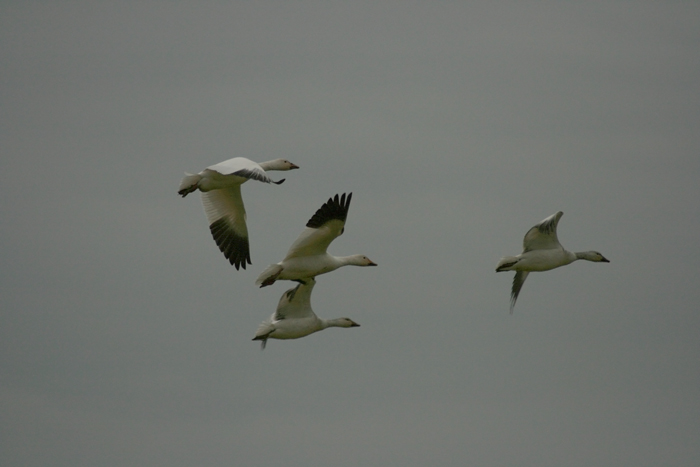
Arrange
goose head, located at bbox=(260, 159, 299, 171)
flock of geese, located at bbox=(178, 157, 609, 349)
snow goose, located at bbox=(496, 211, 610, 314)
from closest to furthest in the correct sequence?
flock of geese, located at bbox=(178, 157, 609, 349), snow goose, located at bbox=(496, 211, 610, 314), goose head, located at bbox=(260, 159, 299, 171)

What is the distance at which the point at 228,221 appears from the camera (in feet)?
66.9

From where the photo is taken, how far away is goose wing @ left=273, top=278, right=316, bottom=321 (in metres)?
A: 19.9

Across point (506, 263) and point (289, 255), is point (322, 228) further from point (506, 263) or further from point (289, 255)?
point (506, 263)

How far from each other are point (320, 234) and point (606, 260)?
6.26 meters

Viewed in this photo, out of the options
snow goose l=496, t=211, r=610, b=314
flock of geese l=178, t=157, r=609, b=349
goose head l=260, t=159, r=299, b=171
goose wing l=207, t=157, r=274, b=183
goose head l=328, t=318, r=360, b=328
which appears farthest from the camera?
goose head l=260, t=159, r=299, b=171

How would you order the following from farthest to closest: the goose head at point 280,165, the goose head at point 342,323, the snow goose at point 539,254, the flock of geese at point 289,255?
1. the goose head at point 280,165
2. the goose head at point 342,323
3. the snow goose at point 539,254
4. the flock of geese at point 289,255

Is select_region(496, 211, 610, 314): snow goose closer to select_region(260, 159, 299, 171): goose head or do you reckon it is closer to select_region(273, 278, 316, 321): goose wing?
select_region(273, 278, 316, 321): goose wing

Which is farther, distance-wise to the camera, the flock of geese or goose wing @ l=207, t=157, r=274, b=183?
the flock of geese

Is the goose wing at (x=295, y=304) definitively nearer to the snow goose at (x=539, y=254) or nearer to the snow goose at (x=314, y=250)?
the snow goose at (x=314, y=250)

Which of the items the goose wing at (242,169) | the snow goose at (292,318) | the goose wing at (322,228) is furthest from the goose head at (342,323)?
the goose wing at (242,169)

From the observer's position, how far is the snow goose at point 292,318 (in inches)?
781

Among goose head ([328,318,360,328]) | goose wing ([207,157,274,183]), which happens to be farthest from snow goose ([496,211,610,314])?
goose wing ([207,157,274,183])

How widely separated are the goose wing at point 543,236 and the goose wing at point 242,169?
185 inches

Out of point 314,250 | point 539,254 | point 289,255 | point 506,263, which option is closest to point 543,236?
point 539,254
